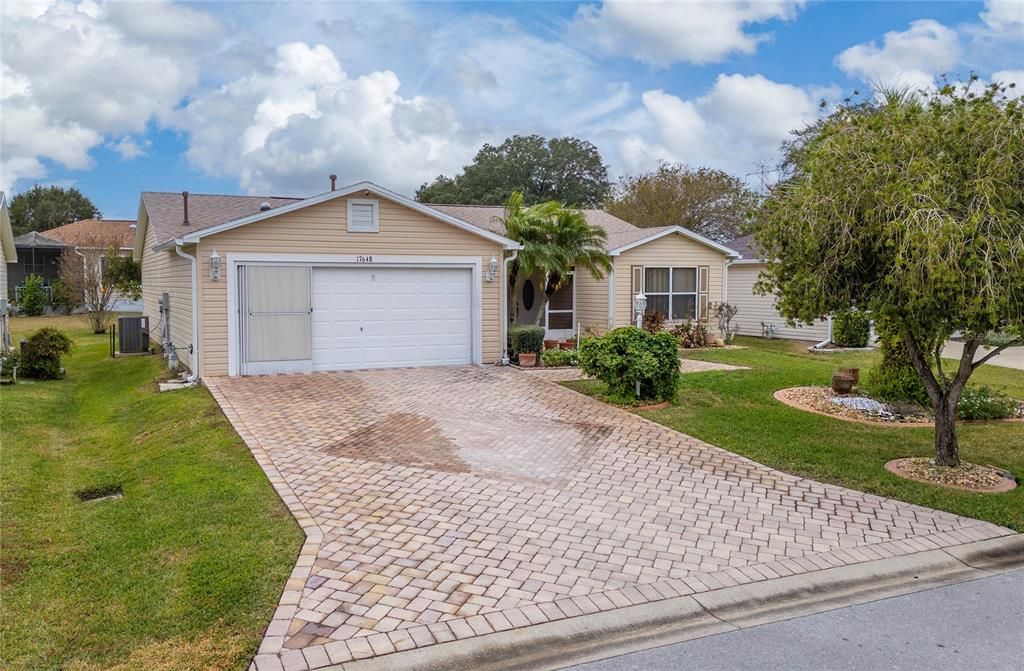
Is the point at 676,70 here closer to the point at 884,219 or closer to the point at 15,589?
the point at 884,219

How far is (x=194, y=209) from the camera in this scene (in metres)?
17.0

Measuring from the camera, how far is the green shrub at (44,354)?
14.4 m

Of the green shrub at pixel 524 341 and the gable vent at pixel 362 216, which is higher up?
the gable vent at pixel 362 216

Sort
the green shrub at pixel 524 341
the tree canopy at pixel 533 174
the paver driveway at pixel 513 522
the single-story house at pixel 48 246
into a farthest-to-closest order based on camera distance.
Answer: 1. the tree canopy at pixel 533 174
2. the single-story house at pixel 48 246
3. the green shrub at pixel 524 341
4. the paver driveway at pixel 513 522

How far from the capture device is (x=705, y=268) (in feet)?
65.5

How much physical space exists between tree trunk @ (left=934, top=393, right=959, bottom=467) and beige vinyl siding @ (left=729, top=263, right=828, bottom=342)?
47.2ft

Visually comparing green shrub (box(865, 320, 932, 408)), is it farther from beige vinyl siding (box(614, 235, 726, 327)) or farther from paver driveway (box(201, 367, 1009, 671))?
beige vinyl siding (box(614, 235, 726, 327))

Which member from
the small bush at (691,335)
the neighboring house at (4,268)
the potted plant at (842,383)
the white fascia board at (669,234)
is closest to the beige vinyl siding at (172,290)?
the neighboring house at (4,268)

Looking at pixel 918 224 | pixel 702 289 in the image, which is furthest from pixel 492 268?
pixel 918 224

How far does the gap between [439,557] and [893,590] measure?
3152mm

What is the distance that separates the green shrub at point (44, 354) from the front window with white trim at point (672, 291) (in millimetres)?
13640

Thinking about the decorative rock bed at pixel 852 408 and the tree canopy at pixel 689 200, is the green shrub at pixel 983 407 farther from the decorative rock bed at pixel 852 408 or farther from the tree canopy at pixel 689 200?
the tree canopy at pixel 689 200

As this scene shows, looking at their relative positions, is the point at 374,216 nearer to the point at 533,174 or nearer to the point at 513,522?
the point at 513,522

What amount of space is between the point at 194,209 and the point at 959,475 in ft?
52.4
